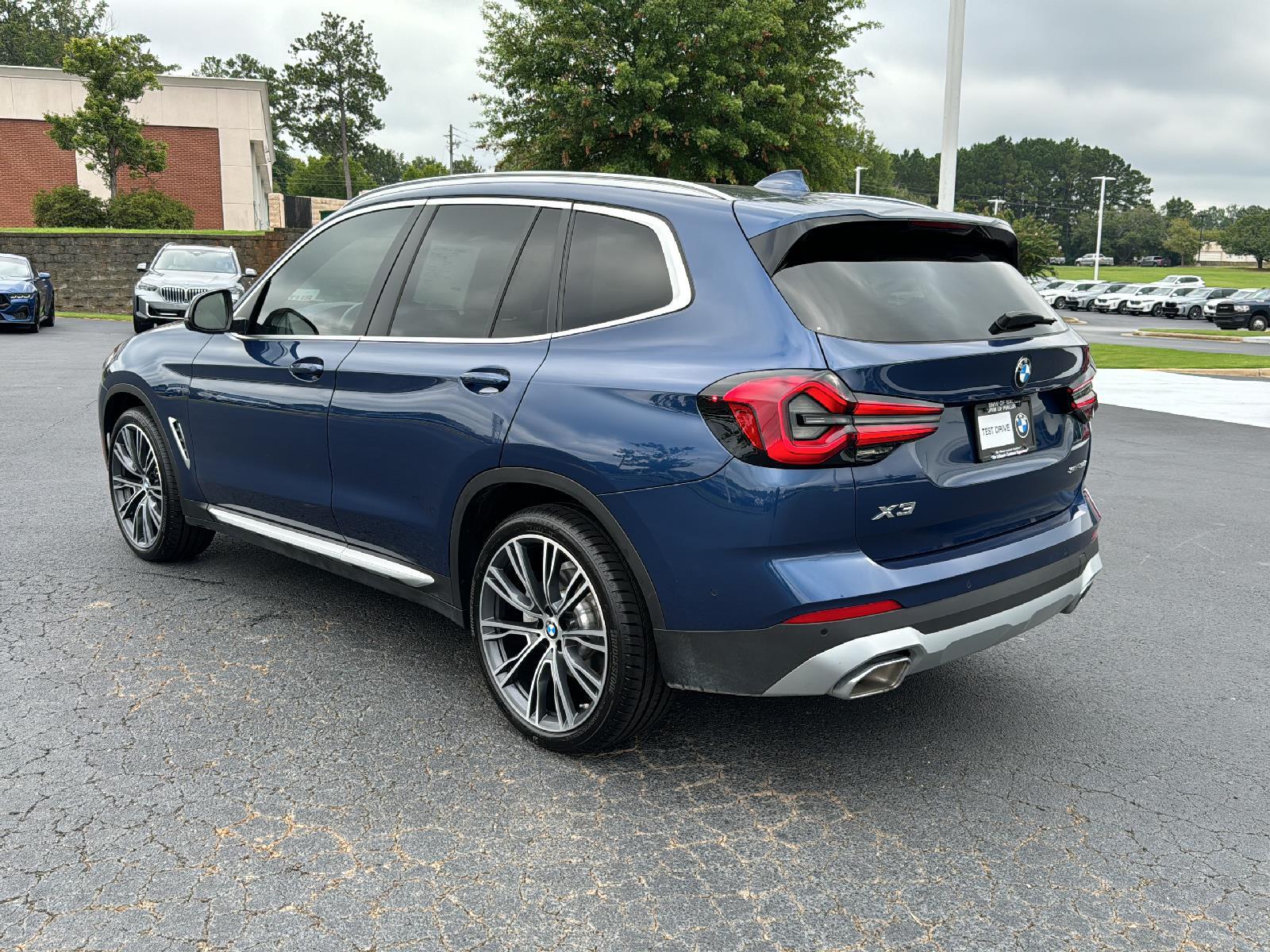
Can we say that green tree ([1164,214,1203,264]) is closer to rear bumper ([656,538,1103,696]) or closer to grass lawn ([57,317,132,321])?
grass lawn ([57,317,132,321])

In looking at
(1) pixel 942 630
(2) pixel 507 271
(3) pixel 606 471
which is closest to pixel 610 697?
(3) pixel 606 471

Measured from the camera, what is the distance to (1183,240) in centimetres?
13788

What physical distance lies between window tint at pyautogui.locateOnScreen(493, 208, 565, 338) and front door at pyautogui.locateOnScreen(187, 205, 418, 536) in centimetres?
75

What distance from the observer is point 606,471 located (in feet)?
10.6

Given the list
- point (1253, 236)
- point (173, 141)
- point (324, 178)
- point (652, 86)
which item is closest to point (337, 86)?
point (324, 178)

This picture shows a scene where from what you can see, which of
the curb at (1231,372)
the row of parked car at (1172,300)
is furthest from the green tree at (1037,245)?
the curb at (1231,372)

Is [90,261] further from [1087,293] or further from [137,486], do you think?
[1087,293]

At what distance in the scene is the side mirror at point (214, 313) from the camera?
4918 millimetres

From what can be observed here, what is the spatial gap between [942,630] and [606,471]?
3.54 feet

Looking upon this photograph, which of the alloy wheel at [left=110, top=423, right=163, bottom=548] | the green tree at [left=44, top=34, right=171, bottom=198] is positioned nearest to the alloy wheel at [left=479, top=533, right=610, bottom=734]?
the alloy wheel at [left=110, top=423, right=163, bottom=548]

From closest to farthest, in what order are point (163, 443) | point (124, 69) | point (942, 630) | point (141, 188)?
point (942, 630)
point (163, 443)
point (124, 69)
point (141, 188)

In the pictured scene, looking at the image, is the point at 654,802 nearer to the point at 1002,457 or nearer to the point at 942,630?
the point at 942,630

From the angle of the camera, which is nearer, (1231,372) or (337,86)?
(1231,372)

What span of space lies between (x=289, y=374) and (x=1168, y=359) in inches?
864
